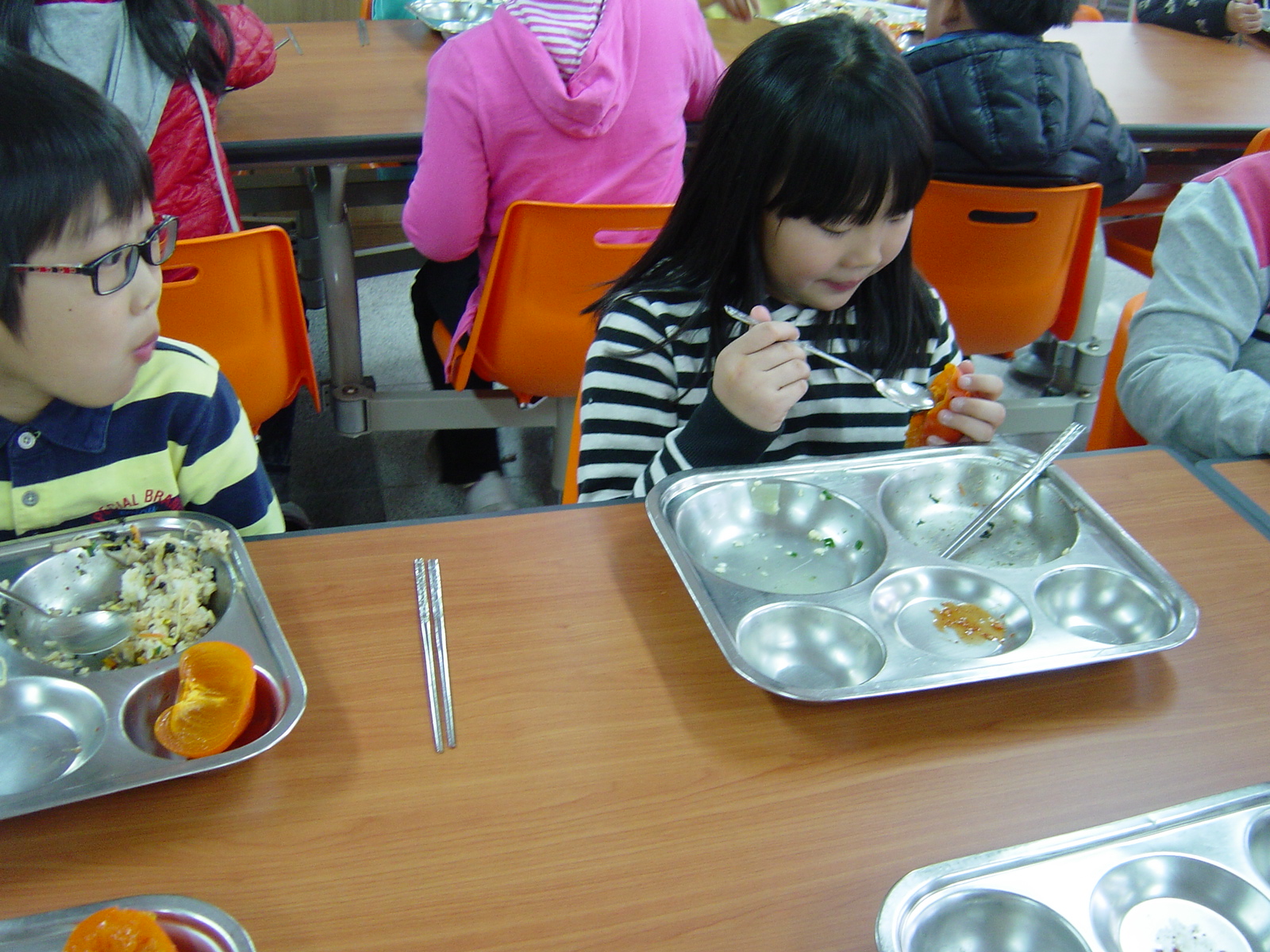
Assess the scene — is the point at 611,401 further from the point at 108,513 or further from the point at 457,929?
the point at 457,929

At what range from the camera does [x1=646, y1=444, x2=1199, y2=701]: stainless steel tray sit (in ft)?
2.87

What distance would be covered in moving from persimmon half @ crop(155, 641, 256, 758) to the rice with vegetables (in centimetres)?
5

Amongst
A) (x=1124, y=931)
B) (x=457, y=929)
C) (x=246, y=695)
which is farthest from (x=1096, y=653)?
(x=246, y=695)

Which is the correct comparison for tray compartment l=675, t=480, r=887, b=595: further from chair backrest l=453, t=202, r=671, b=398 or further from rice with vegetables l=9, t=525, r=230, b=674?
chair backrest l=453, t=202, r=671, b=398

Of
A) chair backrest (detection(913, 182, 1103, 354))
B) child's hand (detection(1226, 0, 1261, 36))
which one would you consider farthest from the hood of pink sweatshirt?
child's hand (detection(1226, 0, 1261, 36))

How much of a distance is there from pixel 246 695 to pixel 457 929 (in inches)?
10.3

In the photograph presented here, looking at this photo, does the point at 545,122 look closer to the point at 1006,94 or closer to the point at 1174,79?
the point at 1006,94

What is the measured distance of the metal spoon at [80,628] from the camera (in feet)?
2.79

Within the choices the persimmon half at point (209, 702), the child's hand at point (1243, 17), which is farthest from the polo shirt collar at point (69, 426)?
the child's hand at point (1243, 17)

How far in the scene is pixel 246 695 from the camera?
77 cm

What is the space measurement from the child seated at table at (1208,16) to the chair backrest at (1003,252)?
1.65m

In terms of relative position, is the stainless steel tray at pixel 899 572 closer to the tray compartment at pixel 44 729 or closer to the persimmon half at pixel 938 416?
the persimmon half at pixel 938 416

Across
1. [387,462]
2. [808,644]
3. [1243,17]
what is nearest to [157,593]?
[808,644]

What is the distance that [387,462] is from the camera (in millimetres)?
2584
